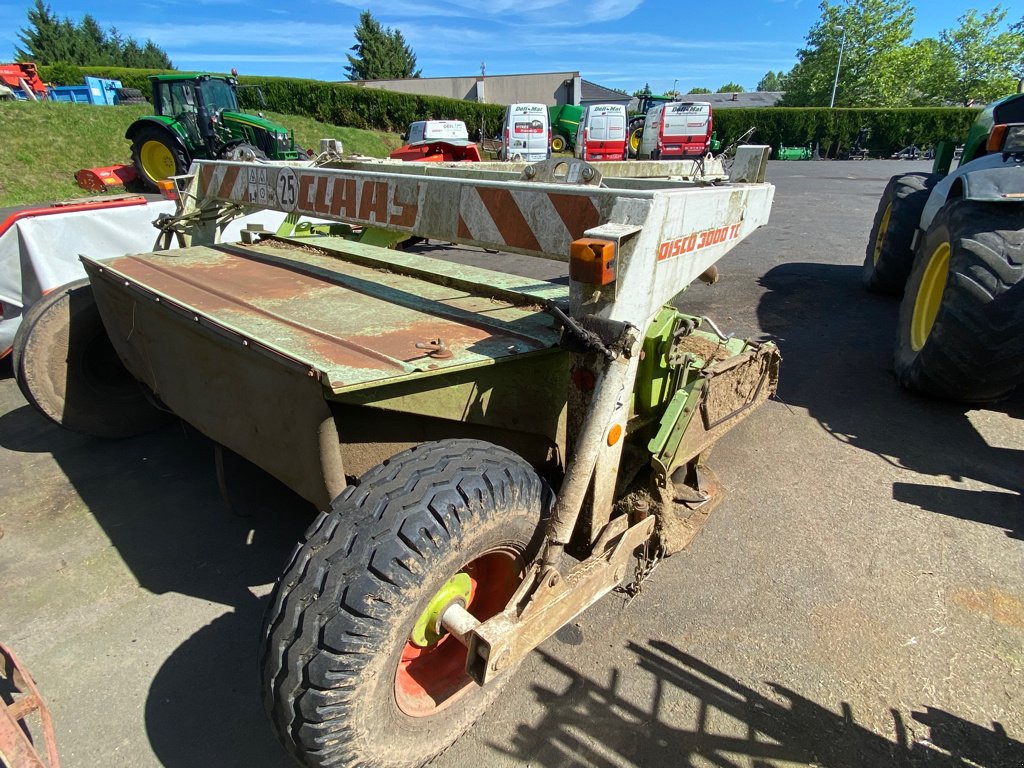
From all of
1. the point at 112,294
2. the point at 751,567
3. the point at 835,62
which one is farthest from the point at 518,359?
the point at 835,62

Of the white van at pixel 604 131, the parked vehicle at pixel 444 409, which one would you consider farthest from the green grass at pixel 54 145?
the parked vehicle at pixel 444 409

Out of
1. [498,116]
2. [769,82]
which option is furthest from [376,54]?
[769,82]

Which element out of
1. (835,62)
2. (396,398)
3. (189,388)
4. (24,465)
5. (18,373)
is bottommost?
(24,465)

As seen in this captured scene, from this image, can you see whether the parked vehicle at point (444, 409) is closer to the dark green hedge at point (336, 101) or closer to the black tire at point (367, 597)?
the black tire at point (367, 597)

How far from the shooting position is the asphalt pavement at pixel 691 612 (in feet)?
6.40

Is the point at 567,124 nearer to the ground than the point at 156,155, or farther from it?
farther from it

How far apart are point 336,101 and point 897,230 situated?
2687cm

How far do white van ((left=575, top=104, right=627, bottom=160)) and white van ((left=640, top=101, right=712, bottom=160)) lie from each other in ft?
9.57

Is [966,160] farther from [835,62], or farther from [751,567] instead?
[835,62]

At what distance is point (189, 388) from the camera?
7.79ft

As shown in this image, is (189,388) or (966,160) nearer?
(189,388)

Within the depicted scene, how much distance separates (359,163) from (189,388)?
1806 mm

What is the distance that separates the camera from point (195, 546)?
282cm

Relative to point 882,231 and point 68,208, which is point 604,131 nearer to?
point 882,231
